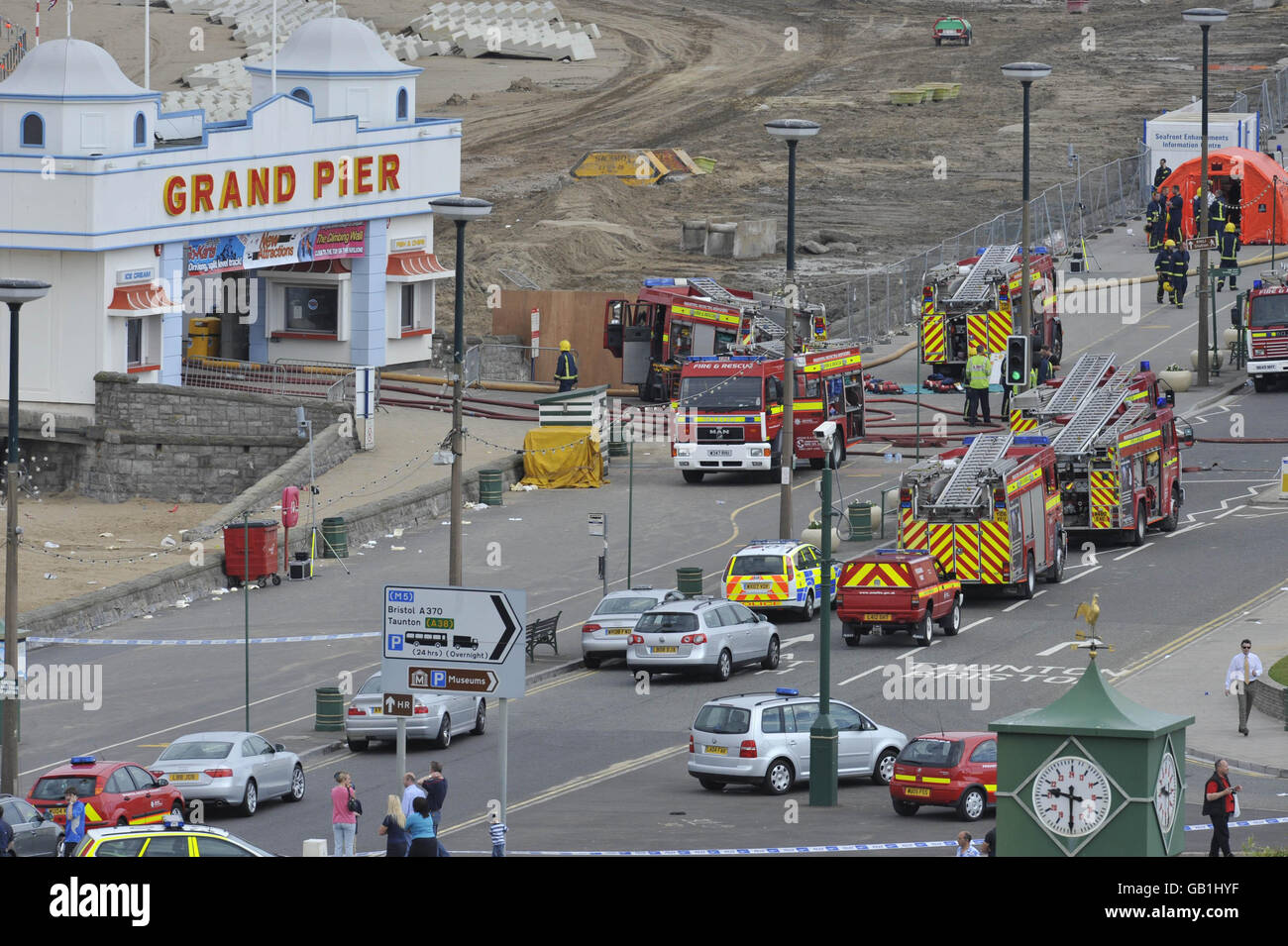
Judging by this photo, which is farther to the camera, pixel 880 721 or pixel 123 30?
pixel 123 30

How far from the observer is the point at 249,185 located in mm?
59406

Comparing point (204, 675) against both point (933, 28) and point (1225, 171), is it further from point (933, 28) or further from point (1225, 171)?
point (933, 28)

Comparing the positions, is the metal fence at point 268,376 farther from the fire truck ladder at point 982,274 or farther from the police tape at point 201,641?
the police tape at point 201,641

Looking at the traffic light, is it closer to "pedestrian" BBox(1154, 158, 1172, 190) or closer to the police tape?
the police tape

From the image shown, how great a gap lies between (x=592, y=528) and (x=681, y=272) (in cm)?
Result: 3290

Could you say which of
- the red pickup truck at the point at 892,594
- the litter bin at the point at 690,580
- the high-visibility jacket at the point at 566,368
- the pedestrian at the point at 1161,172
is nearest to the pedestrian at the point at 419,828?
the red pickup truck at the point at 892,594

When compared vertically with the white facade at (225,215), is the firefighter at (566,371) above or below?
below

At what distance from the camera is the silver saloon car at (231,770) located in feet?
98.2

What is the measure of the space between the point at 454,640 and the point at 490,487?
26.6 meters

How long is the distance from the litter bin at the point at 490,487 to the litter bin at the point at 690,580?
9552mm

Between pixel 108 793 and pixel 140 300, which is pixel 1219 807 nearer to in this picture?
pixel 108 793

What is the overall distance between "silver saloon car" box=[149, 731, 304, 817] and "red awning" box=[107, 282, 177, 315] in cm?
2661

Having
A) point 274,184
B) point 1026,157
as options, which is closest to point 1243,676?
point 1026,157
